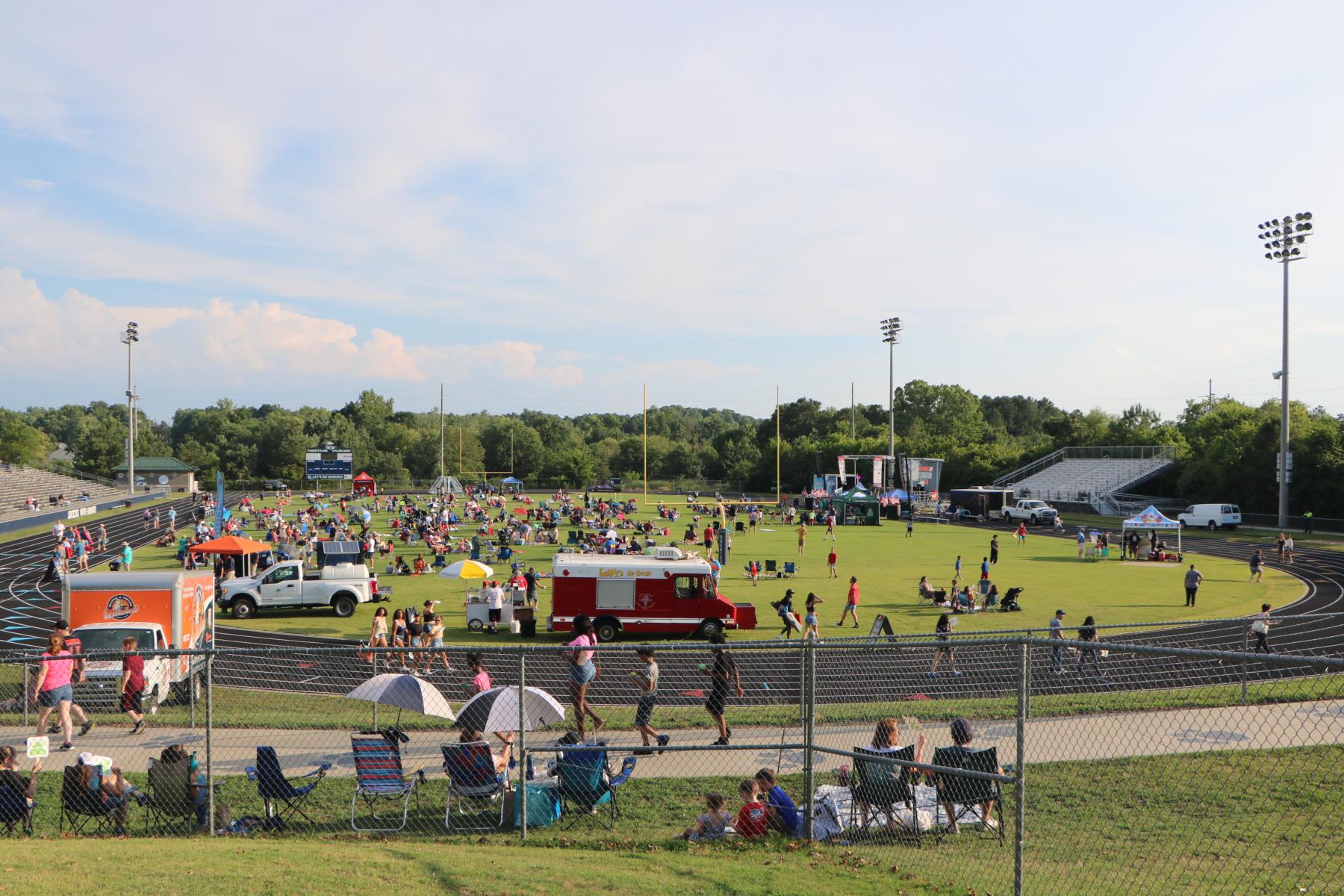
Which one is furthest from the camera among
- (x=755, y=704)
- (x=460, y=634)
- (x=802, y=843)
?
(x=460, y=634)

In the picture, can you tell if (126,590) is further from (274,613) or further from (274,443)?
(274,443)

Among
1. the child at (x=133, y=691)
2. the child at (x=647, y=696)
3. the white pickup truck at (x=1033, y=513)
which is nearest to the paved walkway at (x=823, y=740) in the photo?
the child at (x=133, y=691)

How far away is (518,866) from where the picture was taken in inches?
304

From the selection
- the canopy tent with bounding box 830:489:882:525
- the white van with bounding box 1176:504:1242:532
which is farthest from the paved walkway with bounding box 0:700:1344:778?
the white van with bounding box 1176:504:1242:532

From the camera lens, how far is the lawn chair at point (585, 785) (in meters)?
9.62

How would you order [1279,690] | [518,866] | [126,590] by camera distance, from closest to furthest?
[518,866] < [1279,690] < [126,590]

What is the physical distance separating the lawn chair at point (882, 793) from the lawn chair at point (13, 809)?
8.15m

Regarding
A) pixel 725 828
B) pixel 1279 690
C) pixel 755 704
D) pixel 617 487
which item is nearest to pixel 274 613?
pixel 755 704

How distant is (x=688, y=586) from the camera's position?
2512 cm

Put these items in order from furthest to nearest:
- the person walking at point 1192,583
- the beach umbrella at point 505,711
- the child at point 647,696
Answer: the person walking at point 1192,583, the child at point 647,696, the beach umbrella at point 505,711

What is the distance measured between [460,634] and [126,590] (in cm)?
915

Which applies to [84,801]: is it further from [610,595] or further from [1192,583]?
[1192,583]

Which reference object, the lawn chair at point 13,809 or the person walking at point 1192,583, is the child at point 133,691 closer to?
the lawn chair at point 13,809

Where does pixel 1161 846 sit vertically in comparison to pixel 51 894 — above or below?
below
